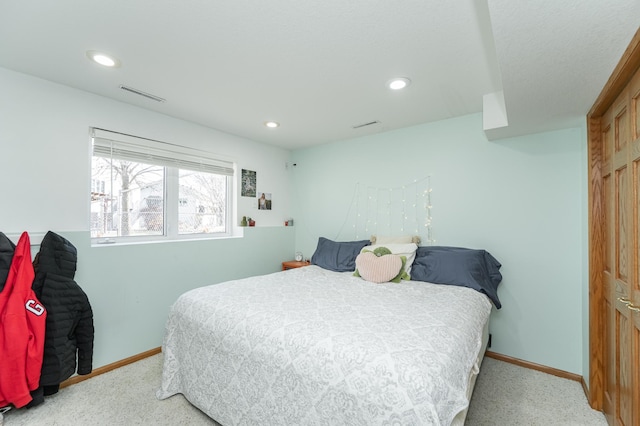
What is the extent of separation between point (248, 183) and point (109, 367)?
91.9 inches

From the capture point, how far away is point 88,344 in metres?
2.18

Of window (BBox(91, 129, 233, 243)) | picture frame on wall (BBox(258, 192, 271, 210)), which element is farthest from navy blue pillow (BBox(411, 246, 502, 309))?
window (BBox(91, 129, 233, 243))

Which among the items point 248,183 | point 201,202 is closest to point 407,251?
point 248,183

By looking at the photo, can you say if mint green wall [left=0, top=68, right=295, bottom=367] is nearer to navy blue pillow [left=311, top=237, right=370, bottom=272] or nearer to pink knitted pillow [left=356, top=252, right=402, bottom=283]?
navy blue pillow [left=311, top=237, right=370, bottom=272]

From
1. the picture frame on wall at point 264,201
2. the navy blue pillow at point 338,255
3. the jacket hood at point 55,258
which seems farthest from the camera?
the picture frame on wall at point 264,201

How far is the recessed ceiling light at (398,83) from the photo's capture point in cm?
218

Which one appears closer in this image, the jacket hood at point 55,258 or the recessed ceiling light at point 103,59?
the recessed ceiling light at point 103,59

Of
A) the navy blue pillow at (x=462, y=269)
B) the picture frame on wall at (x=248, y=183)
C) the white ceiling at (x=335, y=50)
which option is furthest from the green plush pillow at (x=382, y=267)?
the picture frame on wall at (x=248, y=183)

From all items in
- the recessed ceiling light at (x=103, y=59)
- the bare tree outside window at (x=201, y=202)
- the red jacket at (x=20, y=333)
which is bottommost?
the red jacket at (x=20, y=333)

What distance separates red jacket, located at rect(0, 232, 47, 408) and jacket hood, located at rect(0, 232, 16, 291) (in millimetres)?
24

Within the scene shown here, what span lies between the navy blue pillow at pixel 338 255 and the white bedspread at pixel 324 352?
2.54ft

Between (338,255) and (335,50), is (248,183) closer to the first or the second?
(338,255)

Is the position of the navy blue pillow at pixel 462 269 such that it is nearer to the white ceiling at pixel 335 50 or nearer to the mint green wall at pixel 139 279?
the white ceiling at pixel 335 50

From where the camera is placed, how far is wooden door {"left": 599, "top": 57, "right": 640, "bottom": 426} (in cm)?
145
